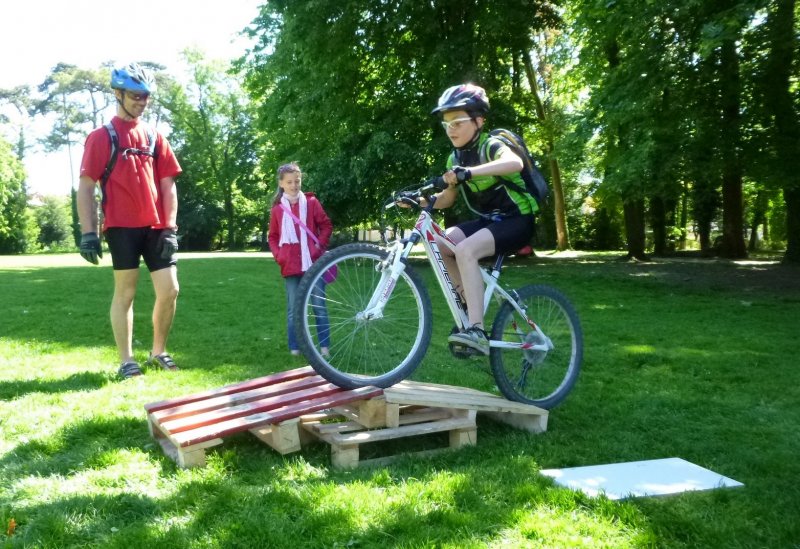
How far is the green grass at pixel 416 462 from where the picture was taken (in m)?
2.65

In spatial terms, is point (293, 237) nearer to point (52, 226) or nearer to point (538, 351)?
point (538, 351)

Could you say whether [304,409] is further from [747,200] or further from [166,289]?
[747,200]

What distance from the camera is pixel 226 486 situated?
121 inches

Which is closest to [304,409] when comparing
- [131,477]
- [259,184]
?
[131,477]

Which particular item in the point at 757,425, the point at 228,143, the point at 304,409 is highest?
the point at 228,143

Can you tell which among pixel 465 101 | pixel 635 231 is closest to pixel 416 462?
pixel 465 101

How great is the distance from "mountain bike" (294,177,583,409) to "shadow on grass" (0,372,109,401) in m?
2.09

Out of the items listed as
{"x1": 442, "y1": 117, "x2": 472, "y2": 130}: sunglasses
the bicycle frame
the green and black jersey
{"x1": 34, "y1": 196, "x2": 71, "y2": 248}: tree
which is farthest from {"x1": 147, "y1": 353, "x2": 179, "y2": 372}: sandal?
{"x1": 34, "y1": 196, "x2": 71, "y2": 248}: tree

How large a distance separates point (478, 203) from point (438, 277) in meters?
0.61

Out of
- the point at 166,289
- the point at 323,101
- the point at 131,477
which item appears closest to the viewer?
the point at 131,477

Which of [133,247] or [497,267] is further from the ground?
[133,247]

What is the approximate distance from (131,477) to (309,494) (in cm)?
101

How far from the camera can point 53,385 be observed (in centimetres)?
510

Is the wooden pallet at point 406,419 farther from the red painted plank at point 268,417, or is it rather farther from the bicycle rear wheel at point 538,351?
the bicycle rear wheel at point 538,351
